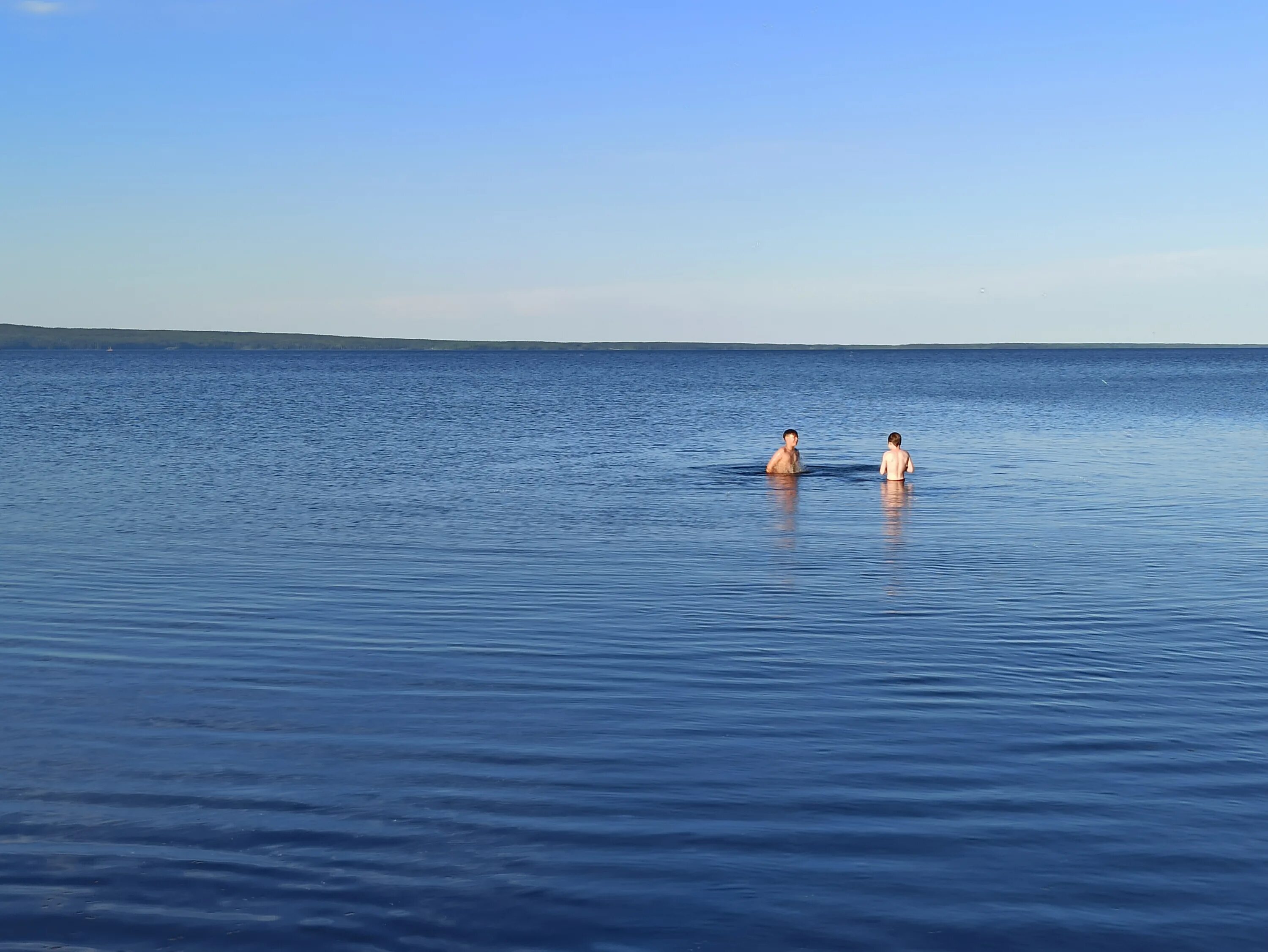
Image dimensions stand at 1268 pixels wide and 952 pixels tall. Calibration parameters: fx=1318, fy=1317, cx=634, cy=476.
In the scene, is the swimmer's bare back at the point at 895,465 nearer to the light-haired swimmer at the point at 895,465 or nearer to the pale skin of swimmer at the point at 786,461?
the light-haired swimmer at the point at 895,465

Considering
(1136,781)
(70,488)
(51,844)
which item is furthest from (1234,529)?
(70,488)

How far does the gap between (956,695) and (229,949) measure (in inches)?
244

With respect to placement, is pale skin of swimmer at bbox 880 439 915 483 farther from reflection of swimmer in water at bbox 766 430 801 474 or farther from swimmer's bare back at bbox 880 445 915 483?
reflection of swimmer in water at bbox 766 430 801 474

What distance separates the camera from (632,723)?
9672mm

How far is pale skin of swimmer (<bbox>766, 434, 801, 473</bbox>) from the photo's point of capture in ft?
95.3

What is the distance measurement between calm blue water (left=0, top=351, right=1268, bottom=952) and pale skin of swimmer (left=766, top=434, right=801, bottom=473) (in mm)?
4138

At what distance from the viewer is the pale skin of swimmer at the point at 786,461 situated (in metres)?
29.0

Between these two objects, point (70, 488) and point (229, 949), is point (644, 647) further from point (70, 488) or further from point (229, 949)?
point (70, 488)

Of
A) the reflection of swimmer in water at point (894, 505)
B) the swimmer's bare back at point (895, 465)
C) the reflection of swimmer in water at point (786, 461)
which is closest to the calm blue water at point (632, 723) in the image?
the reflection of swimmer in water at point (894, 505)

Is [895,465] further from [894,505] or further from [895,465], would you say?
[894,505]

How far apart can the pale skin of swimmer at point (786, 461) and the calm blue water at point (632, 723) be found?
13.6ft

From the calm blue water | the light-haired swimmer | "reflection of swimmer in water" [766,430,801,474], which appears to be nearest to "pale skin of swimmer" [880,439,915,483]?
the light-haired swimmer

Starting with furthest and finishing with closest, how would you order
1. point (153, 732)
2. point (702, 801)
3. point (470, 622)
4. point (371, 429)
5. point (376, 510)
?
point (371, 429)
point (376, 510)
point (470, 622)
point (153, 732)
point (702, 801)

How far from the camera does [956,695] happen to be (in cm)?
1044
